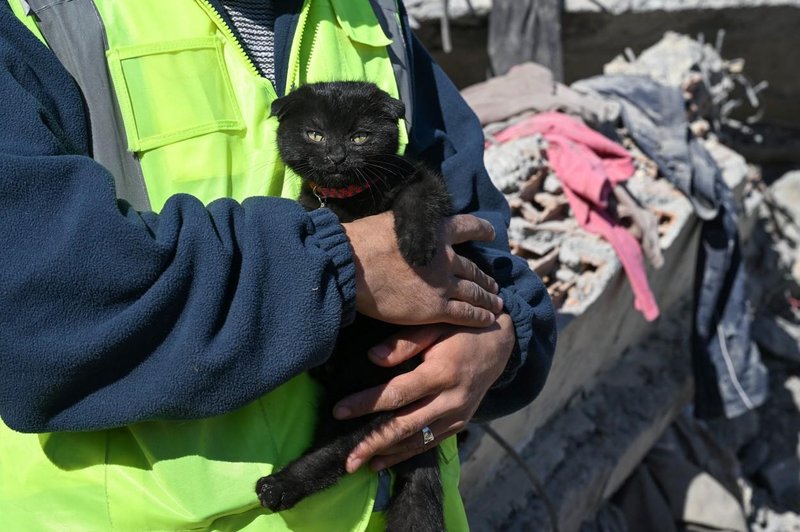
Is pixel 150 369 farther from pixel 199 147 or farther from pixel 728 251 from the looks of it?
pixel 728 251

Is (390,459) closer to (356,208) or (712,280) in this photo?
(356,208)

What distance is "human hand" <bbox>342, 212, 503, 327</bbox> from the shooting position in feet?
4.71

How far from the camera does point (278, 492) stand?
4.29ft

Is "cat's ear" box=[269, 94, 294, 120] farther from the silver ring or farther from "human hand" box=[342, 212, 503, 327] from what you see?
the silver ring

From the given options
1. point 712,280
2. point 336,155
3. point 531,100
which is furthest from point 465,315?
point 712,280

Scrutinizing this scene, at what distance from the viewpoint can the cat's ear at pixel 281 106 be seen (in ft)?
5.16

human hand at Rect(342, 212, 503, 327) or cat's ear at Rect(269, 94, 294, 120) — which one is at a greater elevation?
cat's ear at Rect(269, 94, 294, 120)

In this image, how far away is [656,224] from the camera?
161 inches

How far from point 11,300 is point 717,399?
4345 millimetres

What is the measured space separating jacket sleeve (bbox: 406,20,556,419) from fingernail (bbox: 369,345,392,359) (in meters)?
0.31

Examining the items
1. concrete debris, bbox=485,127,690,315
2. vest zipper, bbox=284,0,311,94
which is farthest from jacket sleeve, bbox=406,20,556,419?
concrete debris, bbox=485,127,690,315

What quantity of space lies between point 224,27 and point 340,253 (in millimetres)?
525

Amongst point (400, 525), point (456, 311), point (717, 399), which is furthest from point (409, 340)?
point (717, 399)

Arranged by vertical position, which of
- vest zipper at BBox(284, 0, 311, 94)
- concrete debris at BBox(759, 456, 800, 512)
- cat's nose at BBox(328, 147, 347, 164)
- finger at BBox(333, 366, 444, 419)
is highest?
vest zipper at BBox(284, 0, 311, 94)
